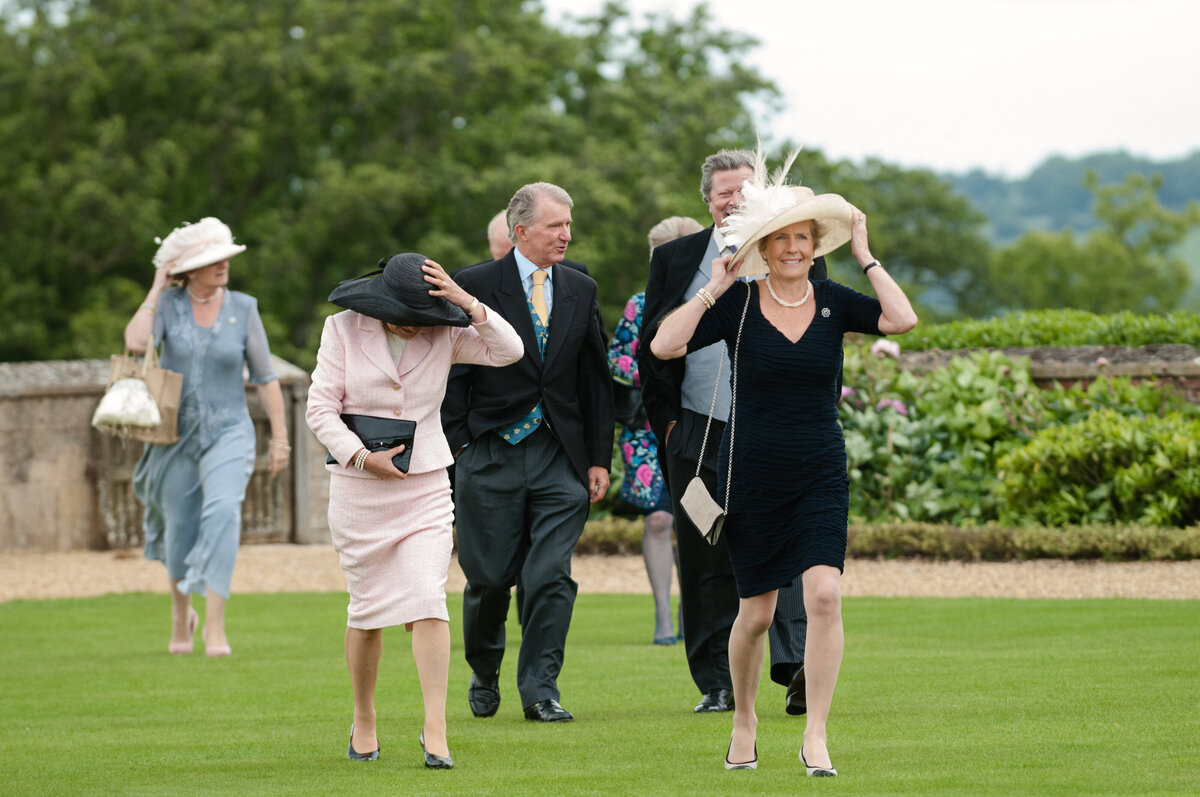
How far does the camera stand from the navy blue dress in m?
5.25

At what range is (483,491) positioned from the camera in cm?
677

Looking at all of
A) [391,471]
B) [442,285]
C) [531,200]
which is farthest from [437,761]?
[531,200]

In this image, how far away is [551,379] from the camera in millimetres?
6762

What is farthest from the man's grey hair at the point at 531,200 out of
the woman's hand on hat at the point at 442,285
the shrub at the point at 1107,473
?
the shrub at the point at 1107,473

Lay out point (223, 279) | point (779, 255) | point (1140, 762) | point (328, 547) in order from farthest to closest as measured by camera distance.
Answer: point (328, 547), point (223, 279), point (779, 255), point (1140, 762)

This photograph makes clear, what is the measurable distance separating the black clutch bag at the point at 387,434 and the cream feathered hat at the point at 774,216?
48.1 inches

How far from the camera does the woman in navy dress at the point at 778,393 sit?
5.25 meters

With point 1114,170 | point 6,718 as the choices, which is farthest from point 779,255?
point 1114,170

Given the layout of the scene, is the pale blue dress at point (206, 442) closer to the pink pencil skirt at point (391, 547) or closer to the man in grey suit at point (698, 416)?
the man in grey suit at point (698, 416)

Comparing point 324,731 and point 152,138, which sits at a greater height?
point 152,138

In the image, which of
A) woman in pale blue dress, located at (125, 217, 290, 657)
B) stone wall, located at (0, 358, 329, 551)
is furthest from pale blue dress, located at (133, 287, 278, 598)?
stone wall, located at (0, 358, 329, 551)

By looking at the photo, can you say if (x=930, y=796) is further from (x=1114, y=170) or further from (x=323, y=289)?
(x=1114, y=170)

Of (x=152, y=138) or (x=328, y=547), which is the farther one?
(x=152, y=138)

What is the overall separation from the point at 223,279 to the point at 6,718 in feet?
9.69
